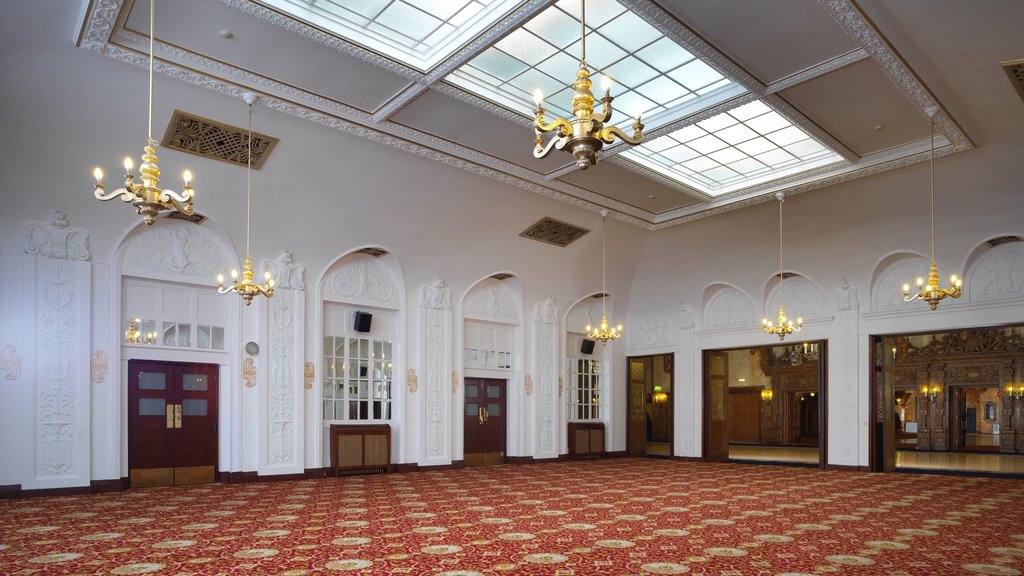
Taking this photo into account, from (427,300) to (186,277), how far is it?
3.99 metres

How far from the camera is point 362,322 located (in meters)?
11.4

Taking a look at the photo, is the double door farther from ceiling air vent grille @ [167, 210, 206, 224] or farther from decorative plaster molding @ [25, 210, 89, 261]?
ceiling air vent grille @ [167, 210, 206, 224]

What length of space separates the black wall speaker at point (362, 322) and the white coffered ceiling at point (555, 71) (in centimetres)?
314

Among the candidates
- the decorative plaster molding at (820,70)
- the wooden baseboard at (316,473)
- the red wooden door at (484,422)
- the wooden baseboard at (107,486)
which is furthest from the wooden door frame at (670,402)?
the wooden baseboard at (107,486)

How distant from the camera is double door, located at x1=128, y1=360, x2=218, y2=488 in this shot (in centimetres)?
922

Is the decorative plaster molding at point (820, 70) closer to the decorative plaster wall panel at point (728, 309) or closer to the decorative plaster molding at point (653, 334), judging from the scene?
the decorative plaster wall panel at point (728, 309)

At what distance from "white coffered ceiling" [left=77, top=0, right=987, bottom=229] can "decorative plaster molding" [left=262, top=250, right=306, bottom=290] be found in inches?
105

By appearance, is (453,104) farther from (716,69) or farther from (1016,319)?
(1016,319)

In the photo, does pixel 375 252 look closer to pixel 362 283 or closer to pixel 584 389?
pixel 362 283

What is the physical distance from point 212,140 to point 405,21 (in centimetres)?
308

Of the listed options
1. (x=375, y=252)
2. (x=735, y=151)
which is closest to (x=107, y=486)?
(x=375, y=252)

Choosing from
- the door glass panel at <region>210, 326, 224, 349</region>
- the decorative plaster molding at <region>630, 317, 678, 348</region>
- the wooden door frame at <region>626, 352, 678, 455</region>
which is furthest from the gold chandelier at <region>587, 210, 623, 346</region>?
the door glass panel at <region>210, 326, 224, 349</region>

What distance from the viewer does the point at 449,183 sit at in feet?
34.3

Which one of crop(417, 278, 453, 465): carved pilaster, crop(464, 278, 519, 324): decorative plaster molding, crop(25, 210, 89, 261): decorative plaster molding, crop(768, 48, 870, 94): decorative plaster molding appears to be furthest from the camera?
crop(464, 278, 519, 324): decorative plaster molding
